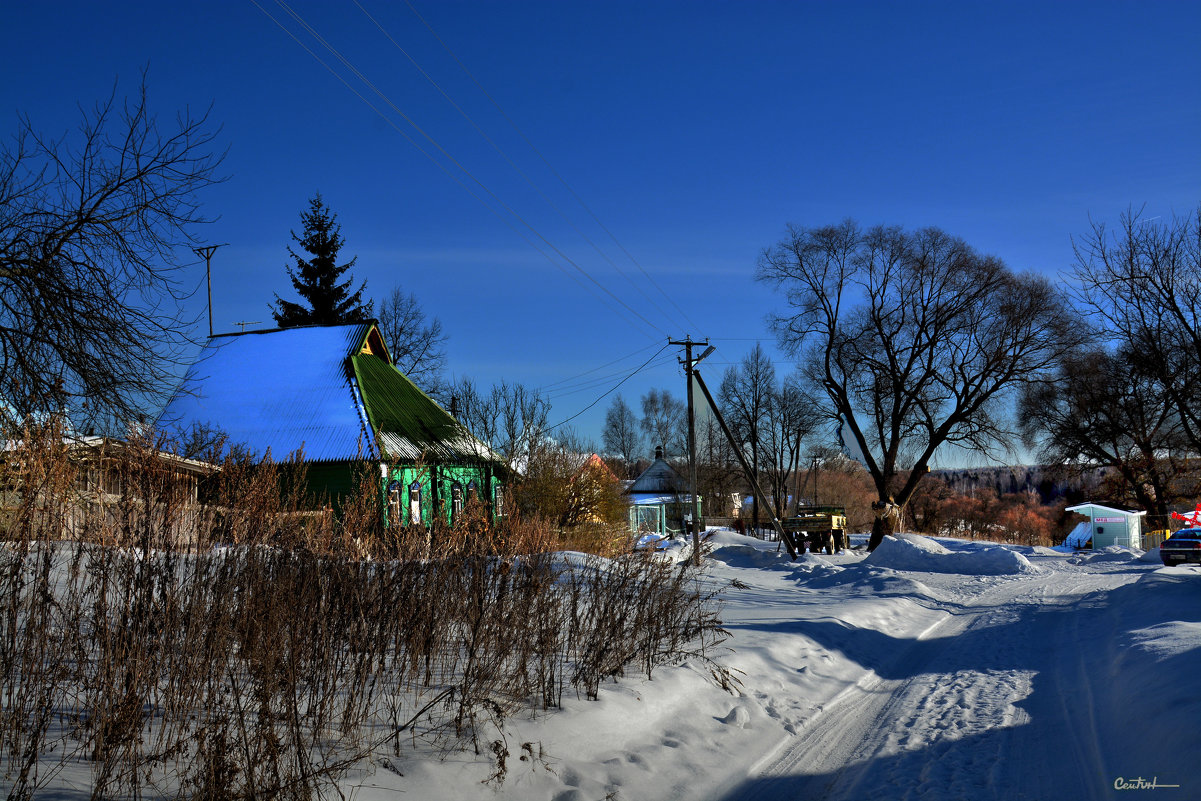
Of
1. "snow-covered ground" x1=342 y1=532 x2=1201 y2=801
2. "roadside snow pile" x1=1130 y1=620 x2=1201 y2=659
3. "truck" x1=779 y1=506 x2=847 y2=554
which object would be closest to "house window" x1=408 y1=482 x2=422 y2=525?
"snow-covered ground" x1=342 y1=532 x2=1201 y2=801

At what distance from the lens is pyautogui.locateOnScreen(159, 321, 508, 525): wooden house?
24234mm

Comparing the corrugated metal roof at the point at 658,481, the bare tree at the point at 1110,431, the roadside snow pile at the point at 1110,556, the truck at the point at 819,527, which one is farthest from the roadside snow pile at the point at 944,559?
the corrugated metal roof at the point at 658,481

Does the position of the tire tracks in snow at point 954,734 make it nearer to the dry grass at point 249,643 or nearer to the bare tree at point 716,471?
the dry grass at point 249,643

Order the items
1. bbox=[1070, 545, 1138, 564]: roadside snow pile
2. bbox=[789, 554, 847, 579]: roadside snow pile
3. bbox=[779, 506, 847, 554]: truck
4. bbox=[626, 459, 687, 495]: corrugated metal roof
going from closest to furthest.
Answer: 1. bbox=[789, 554, 847, 579]: roadside snow pile
2. bbox=[1070, 545, 1138, 564]: roadside snow pile
3. bbox=[779, 506, 847, 554]: truck
4. bbox=[626, 459, 687, 495]: corrugated metal roof

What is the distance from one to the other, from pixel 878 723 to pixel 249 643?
4901mm

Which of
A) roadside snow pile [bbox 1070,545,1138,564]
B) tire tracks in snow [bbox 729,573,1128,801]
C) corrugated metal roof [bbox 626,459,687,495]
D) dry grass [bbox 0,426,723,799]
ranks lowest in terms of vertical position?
roadside snow pile [bbox 1070,545,1138,564]

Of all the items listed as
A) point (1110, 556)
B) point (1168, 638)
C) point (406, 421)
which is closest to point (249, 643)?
point (1168, 638)

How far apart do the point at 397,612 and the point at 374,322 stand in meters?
24.3

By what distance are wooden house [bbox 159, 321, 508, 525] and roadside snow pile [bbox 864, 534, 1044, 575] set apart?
43.0 feet

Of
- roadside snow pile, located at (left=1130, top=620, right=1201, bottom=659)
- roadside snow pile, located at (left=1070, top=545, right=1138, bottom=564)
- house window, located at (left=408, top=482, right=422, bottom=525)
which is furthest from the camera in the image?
roadside snow pile, located at (left=1070, top=545, right=1138, bottom=564)

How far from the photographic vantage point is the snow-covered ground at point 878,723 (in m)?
4.96

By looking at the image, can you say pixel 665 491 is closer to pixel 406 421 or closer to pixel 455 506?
pixel 406 421

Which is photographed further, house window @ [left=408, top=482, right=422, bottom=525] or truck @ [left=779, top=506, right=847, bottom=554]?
truck @ [left=779, top=506, right=847, bottom=554]

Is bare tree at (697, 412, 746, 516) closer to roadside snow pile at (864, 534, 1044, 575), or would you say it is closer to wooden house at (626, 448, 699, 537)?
wooden house at (626, 448, 699, 537)
